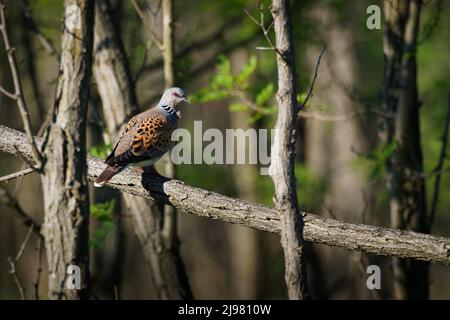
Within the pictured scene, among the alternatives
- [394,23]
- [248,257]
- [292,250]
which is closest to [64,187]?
[292,250]

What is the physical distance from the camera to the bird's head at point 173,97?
282 inches

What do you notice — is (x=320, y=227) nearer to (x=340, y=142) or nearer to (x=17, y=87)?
(x=17, y=87)

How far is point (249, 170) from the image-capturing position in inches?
544

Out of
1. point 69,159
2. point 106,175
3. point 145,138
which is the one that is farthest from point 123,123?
point 69,159

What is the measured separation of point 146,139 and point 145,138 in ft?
0.04

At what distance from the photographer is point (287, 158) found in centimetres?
511

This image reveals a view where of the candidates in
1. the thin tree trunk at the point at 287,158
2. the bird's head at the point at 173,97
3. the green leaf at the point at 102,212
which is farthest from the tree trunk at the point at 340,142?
the thin tree trunk at the point at 287,158

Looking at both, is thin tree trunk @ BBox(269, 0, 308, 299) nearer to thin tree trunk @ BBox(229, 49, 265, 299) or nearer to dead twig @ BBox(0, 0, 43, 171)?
dead twig @ BBox(0, 0, 43, 171)

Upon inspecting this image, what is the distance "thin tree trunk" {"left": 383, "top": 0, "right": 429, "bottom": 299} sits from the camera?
26.9 feet

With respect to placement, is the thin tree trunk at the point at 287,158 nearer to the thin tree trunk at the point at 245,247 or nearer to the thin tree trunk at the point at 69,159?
the thin tree trunk at the point at 69,159

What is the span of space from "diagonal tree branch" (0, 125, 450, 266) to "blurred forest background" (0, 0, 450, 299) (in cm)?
177

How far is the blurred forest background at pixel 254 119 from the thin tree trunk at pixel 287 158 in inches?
85.7

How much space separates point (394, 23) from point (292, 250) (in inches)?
160

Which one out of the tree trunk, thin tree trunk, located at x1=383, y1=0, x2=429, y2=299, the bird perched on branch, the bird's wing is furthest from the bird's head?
the tree trunk
